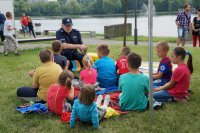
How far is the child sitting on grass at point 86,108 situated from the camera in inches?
173

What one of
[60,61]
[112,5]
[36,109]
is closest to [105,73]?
[60,61]

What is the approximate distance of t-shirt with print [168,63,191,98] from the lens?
18.1 ft

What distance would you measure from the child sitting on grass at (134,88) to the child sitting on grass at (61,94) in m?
0.84

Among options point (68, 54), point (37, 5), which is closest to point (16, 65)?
point (68, 54)

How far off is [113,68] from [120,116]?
1.81 metres

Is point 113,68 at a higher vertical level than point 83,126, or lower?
higher

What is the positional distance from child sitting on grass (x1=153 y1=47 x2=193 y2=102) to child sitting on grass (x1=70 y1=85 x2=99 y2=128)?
1561mm

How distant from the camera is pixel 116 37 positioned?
25000 millimetres

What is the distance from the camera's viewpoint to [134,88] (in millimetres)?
5039

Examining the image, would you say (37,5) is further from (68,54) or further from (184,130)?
(184,130)

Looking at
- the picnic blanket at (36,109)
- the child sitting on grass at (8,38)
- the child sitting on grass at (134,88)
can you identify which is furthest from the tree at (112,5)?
the picnic blanket at (36,109)

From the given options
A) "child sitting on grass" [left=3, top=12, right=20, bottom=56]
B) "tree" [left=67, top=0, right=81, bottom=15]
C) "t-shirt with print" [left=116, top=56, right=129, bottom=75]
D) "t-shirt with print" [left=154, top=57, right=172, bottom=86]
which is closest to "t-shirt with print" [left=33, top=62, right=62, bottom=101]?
"t-shirt with print" [left=116, top=56, right=129, bottom=75]

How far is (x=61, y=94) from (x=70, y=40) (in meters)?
3.41

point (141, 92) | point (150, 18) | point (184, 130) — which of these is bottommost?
point (184, 130)
